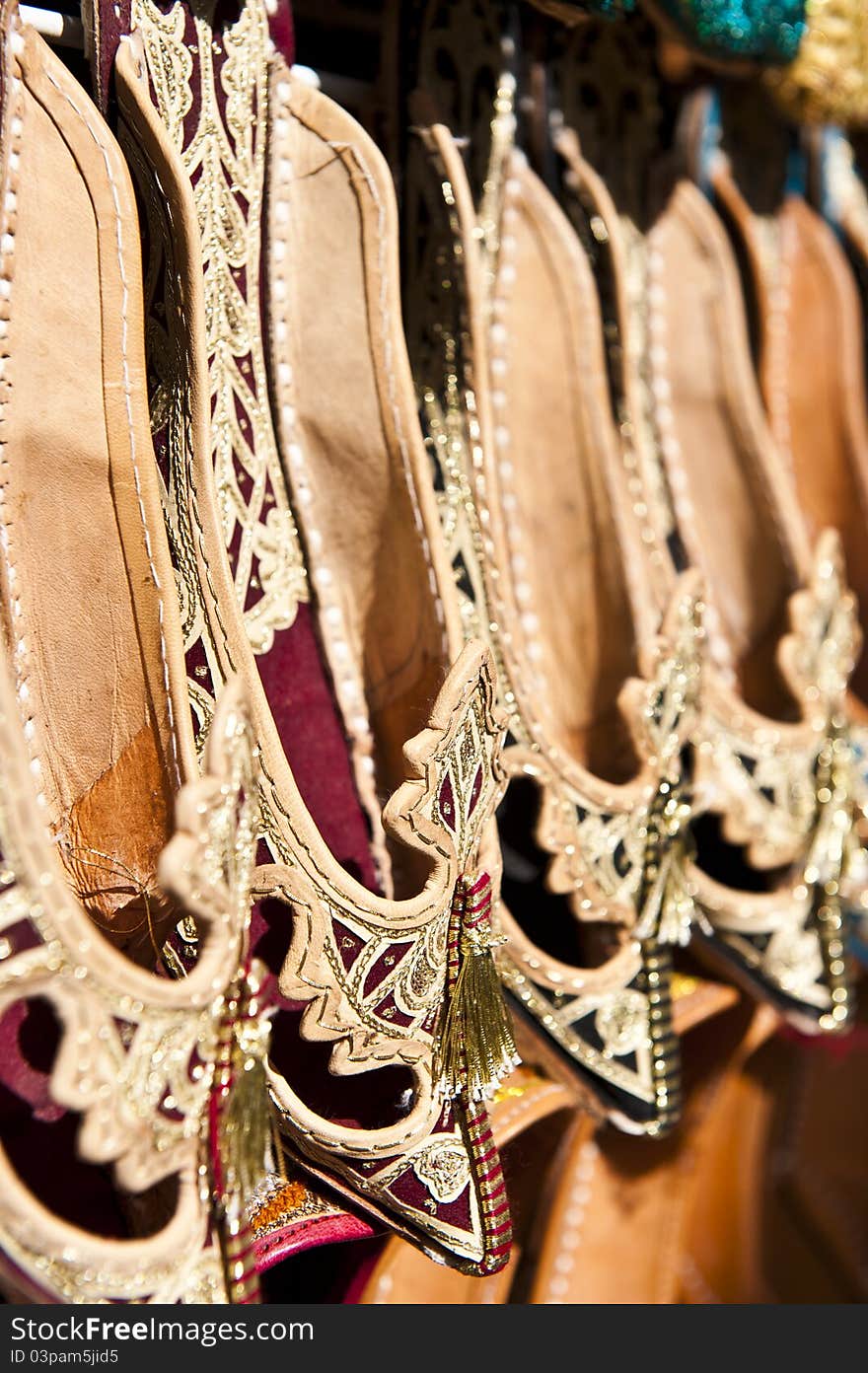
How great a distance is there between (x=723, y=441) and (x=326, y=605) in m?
0.37

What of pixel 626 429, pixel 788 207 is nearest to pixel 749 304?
pixel 788 207

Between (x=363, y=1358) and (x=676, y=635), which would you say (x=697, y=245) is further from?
(x=363, y=1358)

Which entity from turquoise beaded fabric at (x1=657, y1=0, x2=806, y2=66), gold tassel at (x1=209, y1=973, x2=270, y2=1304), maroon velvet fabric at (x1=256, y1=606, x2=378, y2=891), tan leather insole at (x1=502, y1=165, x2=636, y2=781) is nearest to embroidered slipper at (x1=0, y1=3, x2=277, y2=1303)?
gold tassel at (x1=209, y1=973, x2=270, y2=1304)

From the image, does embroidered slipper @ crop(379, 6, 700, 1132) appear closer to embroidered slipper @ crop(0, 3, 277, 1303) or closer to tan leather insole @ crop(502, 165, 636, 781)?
tan leather insole @ crop(502, 165, 636, 781)

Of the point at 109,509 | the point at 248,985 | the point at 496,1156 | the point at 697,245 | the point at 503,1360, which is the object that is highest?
the point at 697,245

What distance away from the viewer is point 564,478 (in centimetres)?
73

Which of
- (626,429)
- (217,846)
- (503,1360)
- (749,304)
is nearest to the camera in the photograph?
(217,846)

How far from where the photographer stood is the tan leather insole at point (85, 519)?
49 centimetres

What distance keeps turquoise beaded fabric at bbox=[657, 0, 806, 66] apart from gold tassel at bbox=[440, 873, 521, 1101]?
54 centimetres

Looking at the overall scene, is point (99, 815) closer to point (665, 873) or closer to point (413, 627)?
point (413, 627)

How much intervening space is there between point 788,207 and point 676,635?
443 millimetres

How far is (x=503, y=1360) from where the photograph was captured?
1.81 ft

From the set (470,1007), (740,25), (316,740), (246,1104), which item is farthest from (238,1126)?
(740,25)

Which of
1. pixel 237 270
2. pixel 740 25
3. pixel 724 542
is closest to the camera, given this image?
pixel 237 270
